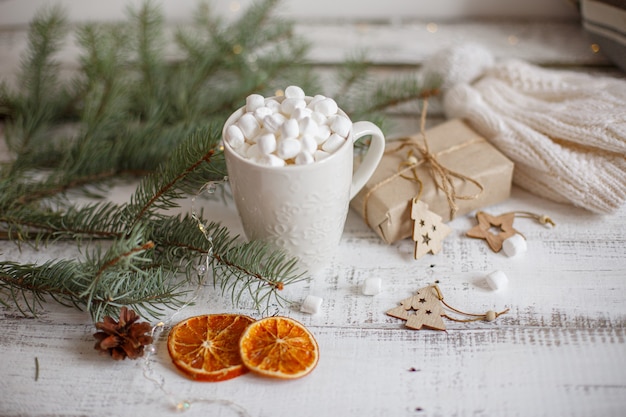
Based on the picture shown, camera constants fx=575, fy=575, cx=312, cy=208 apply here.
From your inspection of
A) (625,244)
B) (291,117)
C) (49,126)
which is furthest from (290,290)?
(49,126)

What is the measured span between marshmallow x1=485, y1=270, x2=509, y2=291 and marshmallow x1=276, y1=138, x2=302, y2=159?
0.32 meters

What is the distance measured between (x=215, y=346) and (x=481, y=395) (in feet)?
1.05

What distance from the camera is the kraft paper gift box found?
33.5 inches

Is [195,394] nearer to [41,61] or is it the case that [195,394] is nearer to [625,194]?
[625,194]

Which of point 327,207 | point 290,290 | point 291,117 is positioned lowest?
point 290,290

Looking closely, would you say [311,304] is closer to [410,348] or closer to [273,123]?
[410,348]

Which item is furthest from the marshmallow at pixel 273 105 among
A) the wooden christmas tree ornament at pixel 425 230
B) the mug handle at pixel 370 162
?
the wooden christmas tree ornament at pixel 425 230

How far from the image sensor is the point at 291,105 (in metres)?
0.73

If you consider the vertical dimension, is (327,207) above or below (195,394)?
above

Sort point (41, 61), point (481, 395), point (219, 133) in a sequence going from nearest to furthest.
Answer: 1. point (481, 395)
2. point (219, 133)
3. point (41, 61)

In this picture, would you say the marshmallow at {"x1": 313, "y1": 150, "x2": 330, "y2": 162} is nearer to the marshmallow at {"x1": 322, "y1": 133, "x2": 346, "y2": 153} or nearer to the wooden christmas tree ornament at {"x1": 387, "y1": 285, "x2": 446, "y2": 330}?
the marshmallow at {"x1": 322, "y1": 133, "x2": 346, "y2": 153}

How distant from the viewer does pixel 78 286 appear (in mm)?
735

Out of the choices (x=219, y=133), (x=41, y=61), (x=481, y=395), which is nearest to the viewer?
(x=481, y=395)

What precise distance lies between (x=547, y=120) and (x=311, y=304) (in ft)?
1.59
